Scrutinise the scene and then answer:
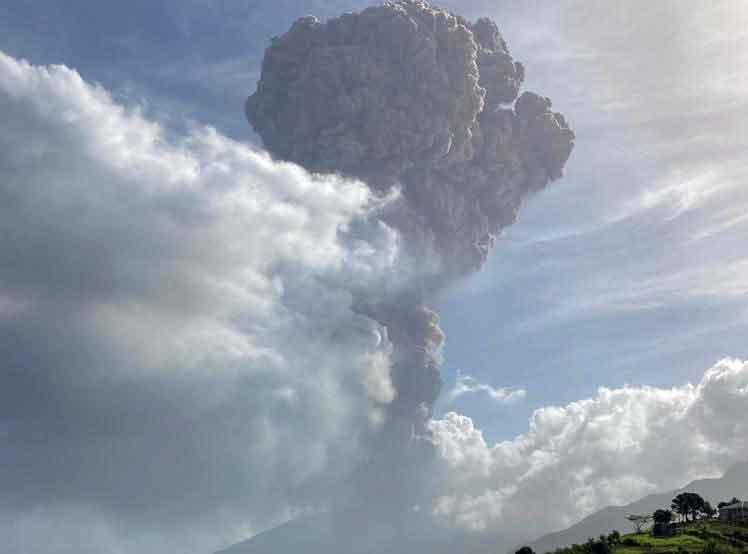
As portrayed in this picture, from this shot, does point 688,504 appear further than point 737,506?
No

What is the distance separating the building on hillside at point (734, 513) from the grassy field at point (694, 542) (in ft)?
79.7

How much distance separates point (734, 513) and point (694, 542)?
5026 centimetres

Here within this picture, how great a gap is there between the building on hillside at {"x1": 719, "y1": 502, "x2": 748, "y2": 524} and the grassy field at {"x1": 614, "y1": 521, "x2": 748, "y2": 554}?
24283mm

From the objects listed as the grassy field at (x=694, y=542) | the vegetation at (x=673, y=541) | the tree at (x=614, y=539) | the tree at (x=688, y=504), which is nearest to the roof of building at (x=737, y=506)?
the tree at (x=688, y=504)

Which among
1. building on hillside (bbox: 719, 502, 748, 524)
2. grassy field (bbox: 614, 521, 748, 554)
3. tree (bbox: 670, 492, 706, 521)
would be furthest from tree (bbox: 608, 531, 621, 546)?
building on hillside (bbox: 719, 502, 748, 524)

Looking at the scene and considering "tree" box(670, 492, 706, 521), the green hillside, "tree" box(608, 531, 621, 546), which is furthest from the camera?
"tree" box(670, 492, 706, 521)

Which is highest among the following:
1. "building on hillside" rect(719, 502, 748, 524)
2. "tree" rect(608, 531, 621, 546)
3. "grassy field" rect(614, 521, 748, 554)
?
"building on hillside" rect(719, 502, 748, 524)

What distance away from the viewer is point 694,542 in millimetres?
116938

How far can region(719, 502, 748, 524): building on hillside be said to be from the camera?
15612 centimetres

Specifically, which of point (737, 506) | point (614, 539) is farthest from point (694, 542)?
point (737, 506)

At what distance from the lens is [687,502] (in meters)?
157

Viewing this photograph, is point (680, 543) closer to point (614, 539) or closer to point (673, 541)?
point (673, 541)

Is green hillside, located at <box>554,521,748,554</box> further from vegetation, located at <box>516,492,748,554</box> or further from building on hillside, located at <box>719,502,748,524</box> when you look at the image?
building on hillside, located at <box>719,502,748,524</box>

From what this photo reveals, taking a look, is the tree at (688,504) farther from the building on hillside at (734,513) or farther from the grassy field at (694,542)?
the grassy field at (694,542)
